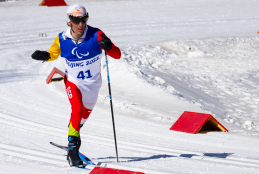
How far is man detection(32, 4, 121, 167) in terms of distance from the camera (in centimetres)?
423

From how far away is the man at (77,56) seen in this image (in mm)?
4230

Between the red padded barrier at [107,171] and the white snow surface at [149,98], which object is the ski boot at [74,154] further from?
the red padded barrier at [107,171]

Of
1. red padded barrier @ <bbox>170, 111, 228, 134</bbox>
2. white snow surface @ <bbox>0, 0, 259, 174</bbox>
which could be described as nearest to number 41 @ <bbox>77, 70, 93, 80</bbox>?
white snow surface @ <bbox>0, 0, 259, 174</bbox>

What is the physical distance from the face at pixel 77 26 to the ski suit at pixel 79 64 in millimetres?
60

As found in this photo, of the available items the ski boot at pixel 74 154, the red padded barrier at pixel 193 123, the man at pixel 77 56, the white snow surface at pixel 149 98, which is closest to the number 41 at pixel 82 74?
the man at pixel 77 56

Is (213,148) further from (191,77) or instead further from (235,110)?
(191,77)

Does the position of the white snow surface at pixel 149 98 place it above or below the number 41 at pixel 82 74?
below

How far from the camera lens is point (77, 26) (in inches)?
166

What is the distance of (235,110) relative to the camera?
8.84 meters

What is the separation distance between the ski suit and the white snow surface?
0.75 meters

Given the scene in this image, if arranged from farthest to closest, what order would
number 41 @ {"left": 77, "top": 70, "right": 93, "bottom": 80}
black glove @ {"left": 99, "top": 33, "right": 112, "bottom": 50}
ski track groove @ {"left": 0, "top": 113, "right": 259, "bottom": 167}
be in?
1. ski track groove @ {"left": 0, "top": 113, "right": 259, "bottom": 167}
2. number 41 @ {"left": 77, "top": 70, "right": 93, "bottom": 80}
3. black glove @ {"left": 99, "top": 33, "right": 112, "bottom": 50}

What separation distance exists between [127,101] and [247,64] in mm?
6430

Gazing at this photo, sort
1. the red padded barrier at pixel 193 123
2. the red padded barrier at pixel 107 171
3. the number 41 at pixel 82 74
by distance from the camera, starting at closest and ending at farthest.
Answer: the red padded barrier at pixel 107 171 → the number 41 at pixel 82 74 → the red padded barrier at pixel 193 123

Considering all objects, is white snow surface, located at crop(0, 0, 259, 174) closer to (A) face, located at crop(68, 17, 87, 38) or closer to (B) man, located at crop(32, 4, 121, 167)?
(B) man, located at crop(32, 4, 121, 167)
